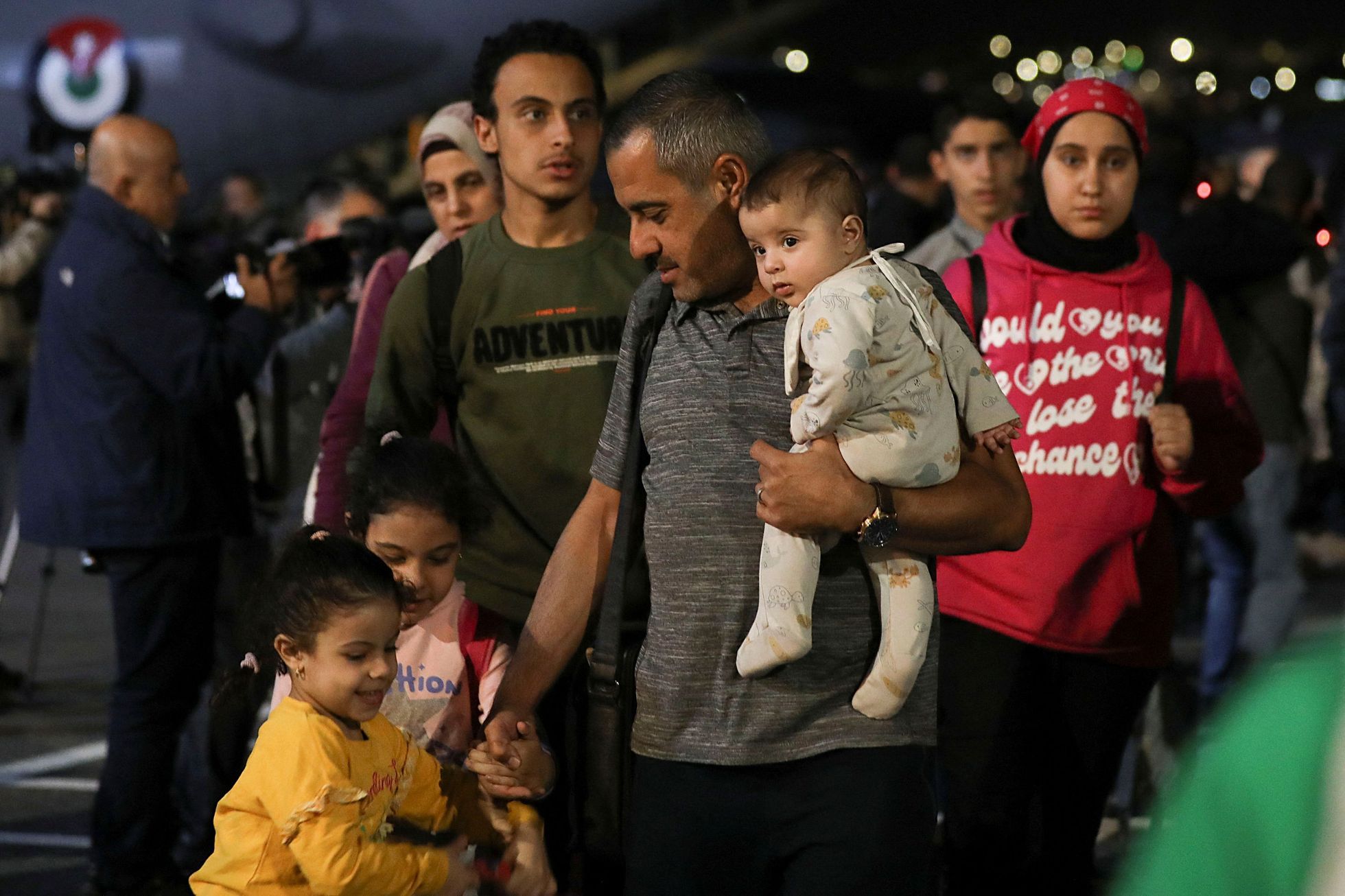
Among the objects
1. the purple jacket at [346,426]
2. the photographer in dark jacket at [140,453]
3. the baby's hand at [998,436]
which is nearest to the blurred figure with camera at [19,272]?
the photographer in dark jacket at [140,453]

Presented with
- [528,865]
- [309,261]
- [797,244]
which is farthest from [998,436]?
[309,261]

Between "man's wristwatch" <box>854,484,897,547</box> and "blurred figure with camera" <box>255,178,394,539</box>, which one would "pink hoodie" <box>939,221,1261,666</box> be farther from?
"blurred figure with camera" <box>255,178,394,539</box>

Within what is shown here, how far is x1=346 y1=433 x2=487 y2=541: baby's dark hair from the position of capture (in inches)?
129

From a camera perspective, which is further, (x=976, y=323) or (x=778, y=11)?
(x=778, y=11)

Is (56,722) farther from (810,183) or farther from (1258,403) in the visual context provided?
(810,183)

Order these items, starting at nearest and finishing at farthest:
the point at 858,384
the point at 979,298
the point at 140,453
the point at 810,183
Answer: the point at 858,384
the point at 810,183
the point at 979,298
the point at 140,453

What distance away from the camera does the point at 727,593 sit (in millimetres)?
2617

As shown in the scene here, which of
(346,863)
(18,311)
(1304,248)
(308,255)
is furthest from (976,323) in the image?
(18,311)

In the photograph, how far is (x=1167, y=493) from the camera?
367 cm

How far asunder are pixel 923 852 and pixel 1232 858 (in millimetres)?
1674

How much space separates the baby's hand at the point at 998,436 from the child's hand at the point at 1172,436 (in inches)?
37.0

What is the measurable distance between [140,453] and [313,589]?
2.53 metres

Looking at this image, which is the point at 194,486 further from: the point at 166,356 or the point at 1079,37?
the point at 1079,37

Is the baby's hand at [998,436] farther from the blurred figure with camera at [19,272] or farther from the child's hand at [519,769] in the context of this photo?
the blurred figure with camera at [19,272]
